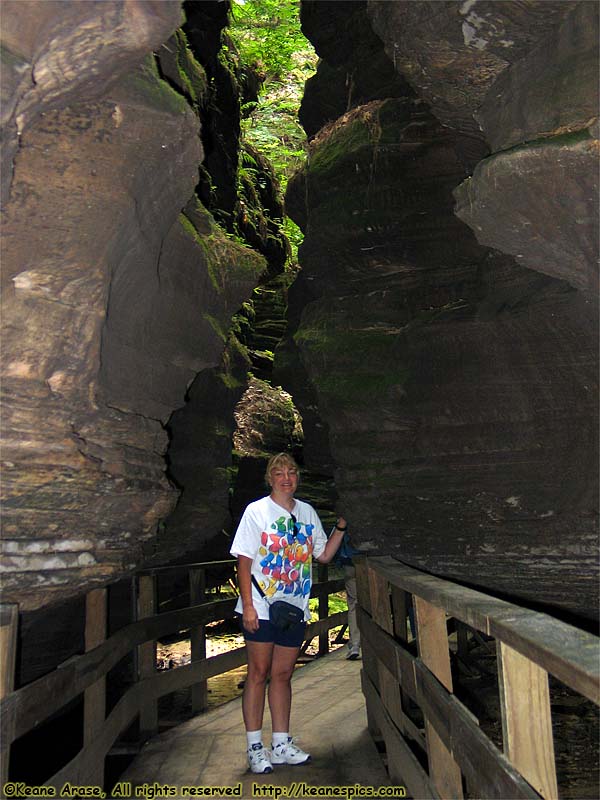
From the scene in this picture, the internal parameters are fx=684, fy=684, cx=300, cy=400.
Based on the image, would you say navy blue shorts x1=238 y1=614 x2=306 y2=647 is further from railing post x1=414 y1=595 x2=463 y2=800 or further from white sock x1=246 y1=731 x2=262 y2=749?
railing post x1=414 y1=595 x2=463 y2=800

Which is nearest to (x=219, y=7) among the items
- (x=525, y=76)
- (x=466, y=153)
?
(x=466, y=153)

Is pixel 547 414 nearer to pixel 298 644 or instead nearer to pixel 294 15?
pixel 298 644

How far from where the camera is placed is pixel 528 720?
2131 mm

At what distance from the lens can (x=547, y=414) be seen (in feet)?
20.2

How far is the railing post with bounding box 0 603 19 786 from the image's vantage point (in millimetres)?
2859

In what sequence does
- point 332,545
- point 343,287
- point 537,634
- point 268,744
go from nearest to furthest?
point 537,634, point 332,545, point 268,744, point 343,287

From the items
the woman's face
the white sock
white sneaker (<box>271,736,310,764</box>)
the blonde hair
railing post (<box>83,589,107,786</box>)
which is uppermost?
the blonde hair

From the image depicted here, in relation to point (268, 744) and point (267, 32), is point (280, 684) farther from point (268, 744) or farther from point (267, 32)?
point (267, 32)

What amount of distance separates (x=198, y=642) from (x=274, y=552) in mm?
3331

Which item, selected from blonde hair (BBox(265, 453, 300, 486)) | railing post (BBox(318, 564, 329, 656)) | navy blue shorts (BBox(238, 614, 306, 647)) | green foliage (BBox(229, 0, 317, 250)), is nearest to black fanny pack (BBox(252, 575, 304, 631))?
navy blue shorts (BBox(238, 614, 306, 647))

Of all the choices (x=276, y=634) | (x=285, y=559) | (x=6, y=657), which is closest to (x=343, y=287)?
(x=285, y=559)

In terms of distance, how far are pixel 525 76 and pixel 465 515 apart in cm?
406

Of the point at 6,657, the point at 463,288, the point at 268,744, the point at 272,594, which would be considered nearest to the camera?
the point at 6,657

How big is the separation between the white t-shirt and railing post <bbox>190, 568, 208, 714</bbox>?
286 centimetres
